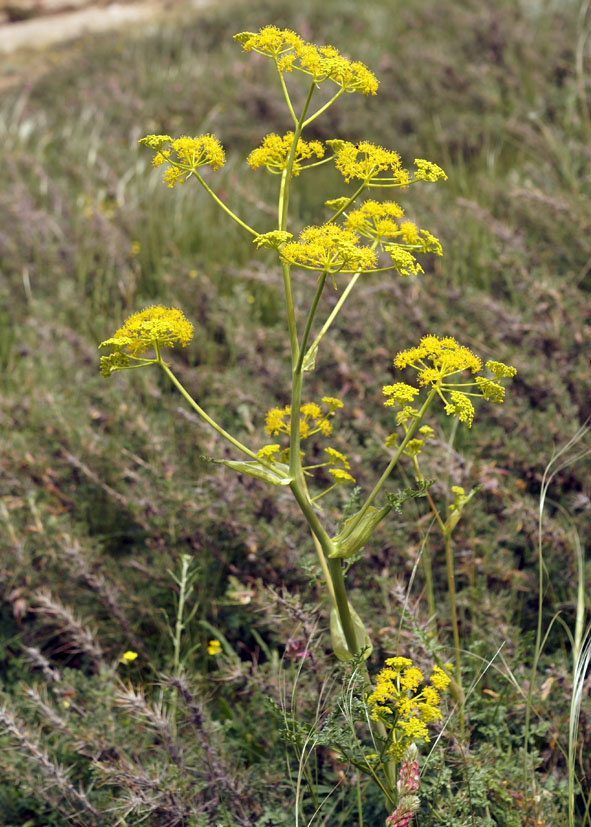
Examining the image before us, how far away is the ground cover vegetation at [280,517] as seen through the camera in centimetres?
162

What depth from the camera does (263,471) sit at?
135 cm

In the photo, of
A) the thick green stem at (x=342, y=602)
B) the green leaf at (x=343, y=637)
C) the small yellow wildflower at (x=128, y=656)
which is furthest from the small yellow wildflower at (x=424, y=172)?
the small yellow wildflower at (x=128, y=656)

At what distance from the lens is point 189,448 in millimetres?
2744

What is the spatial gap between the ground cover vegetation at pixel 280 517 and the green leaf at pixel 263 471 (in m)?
0.15

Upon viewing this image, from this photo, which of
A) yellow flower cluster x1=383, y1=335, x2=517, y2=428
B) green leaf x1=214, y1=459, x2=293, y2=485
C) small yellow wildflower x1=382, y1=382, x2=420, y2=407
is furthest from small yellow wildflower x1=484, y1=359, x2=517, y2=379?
green leaf x1=214, y1=459, x2=293, y2=485

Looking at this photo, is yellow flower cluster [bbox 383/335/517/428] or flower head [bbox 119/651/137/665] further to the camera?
flower head [bbox 119/651/137/665]

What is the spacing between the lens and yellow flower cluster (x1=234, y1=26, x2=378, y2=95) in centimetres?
126

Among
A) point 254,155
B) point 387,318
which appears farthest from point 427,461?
point 254,155

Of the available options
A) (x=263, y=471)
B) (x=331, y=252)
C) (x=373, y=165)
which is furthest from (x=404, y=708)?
(x=373, y=165)

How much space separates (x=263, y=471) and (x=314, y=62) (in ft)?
2.28

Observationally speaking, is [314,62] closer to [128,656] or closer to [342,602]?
[342,602]

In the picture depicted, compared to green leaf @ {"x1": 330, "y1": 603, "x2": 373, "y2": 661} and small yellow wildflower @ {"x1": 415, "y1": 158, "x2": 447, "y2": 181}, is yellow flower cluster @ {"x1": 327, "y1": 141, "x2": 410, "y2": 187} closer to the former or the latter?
small yellow wildflower @ {"x1": 415, "y1": 158, "x2": 447, "y2": 181}

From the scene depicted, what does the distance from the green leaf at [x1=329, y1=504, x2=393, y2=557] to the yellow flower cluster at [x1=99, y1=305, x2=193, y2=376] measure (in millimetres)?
436

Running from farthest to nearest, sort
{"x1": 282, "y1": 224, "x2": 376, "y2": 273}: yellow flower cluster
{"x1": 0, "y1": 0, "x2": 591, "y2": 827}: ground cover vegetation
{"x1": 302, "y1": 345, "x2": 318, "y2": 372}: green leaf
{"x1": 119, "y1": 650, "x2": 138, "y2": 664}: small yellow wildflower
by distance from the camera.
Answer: {"x1": 119, "y1": 650, "x2": 138, "y2": 664}: small yellow wildflower, {"x1": 0, "y1": 0, "x2": 591, "y2": 827}: ground cover vegetation, {"x1": 302, "y1": 345, "x2": 318, "y2": 372}: green leaf, {"x1": 282, "y1": 224, "x2": 376, "y2": 273}: yellow flower cluster
